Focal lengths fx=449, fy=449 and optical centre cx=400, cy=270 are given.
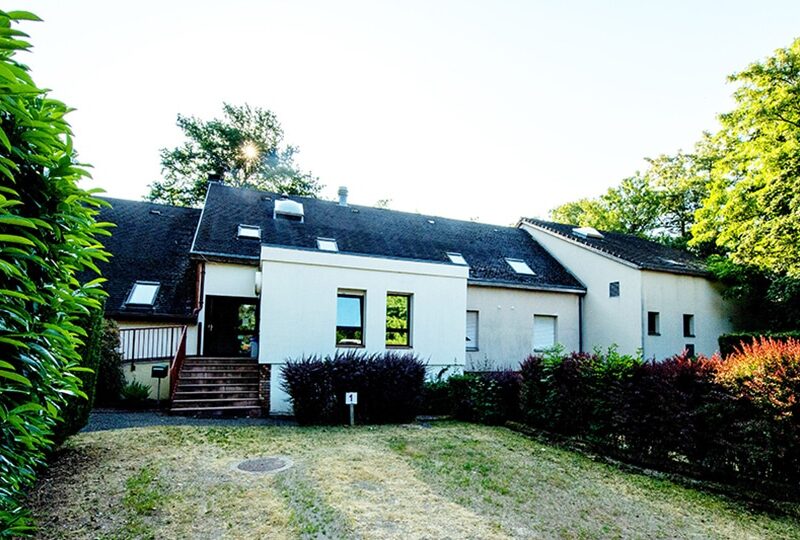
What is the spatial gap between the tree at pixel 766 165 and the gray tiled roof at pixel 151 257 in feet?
59.2

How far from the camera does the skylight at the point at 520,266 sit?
57.7 ft

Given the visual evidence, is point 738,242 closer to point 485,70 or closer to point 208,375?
point 485,70

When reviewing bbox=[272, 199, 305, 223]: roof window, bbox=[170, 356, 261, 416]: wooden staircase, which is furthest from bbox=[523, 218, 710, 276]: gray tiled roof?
bbox=[170, 356, 261, 416]: wooden staircase

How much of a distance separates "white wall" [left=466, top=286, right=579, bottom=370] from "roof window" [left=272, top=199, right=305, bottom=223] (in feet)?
22.3

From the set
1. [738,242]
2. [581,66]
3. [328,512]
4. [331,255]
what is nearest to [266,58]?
[331,255]

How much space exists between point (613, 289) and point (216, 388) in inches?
541

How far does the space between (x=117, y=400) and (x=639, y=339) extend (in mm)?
15912

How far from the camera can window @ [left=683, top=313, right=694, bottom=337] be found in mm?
16578

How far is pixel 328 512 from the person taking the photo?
14.2 ft

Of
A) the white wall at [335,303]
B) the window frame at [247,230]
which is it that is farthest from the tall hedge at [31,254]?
the window frame at [247,230]

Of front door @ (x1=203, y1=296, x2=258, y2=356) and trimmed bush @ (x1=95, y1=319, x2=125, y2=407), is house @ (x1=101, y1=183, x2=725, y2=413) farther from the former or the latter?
trimmed bush @ (x1=95, y1=319, x2=125, y2=407)

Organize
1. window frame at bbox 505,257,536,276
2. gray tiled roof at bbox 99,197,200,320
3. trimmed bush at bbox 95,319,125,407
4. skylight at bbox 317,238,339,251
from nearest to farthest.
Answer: trimmed bush at bbox 95,319,125,407 < gray tiled roof at bbox 99,197,200,320 < skylight at bbox 317,238,339,251 < window frame at bbox 505,257,536,276

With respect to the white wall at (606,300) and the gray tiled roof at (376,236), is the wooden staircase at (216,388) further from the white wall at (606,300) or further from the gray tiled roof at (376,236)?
the white wall at (606,300)

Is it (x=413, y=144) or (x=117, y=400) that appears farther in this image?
(x=413, y=144)
